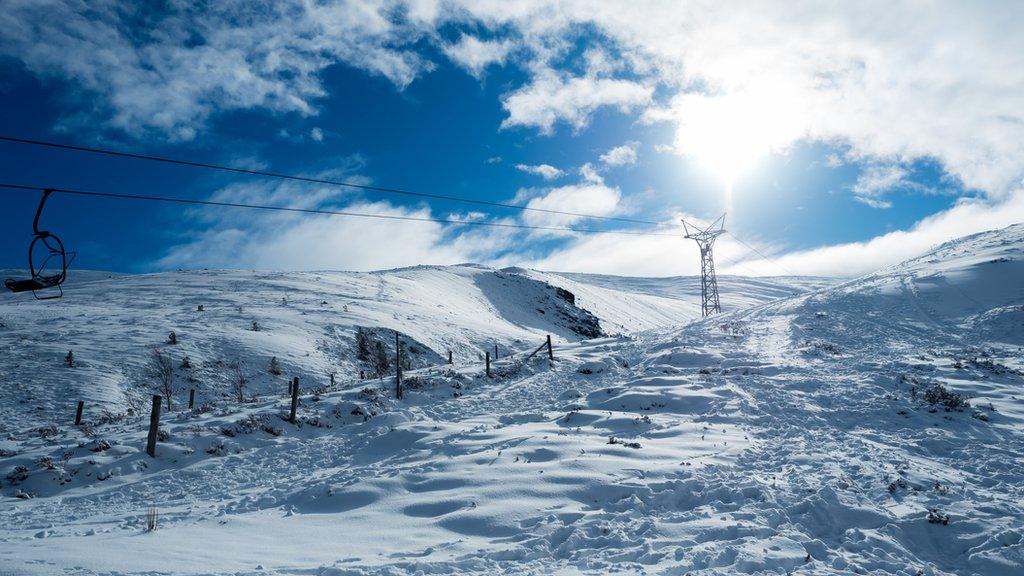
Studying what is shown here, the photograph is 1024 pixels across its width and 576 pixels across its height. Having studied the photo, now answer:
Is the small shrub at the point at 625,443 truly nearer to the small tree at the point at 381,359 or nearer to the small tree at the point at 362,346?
the small tree at the point at 381,359

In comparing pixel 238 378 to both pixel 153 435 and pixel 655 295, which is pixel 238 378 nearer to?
pixel 153 435

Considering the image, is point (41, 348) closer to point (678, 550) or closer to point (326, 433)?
point (326, 433)

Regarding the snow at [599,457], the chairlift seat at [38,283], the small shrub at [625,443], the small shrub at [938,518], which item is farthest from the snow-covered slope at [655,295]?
the chairlift seat at [38,283]

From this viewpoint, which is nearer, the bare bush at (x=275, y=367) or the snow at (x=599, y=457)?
the snow at (x=599, y=457)

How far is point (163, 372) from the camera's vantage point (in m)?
31.2

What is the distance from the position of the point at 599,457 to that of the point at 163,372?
99.0 feet

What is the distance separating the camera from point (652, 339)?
3178 cm

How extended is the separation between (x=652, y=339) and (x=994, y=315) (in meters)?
15.9

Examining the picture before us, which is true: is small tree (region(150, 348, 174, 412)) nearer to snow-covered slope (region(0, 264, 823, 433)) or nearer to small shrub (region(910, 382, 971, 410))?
snow-covered slope (region(0, 264, 823, 433))

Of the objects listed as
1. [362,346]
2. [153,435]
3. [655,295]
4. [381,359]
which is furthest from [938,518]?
[655,295]

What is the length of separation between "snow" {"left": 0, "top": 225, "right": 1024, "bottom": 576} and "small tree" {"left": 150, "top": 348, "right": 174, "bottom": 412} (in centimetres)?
85

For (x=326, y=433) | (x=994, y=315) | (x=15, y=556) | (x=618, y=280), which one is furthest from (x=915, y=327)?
(x=618, y=280)

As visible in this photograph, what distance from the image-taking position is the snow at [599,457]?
762 centimetres

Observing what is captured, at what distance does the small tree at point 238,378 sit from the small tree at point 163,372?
3223mm
